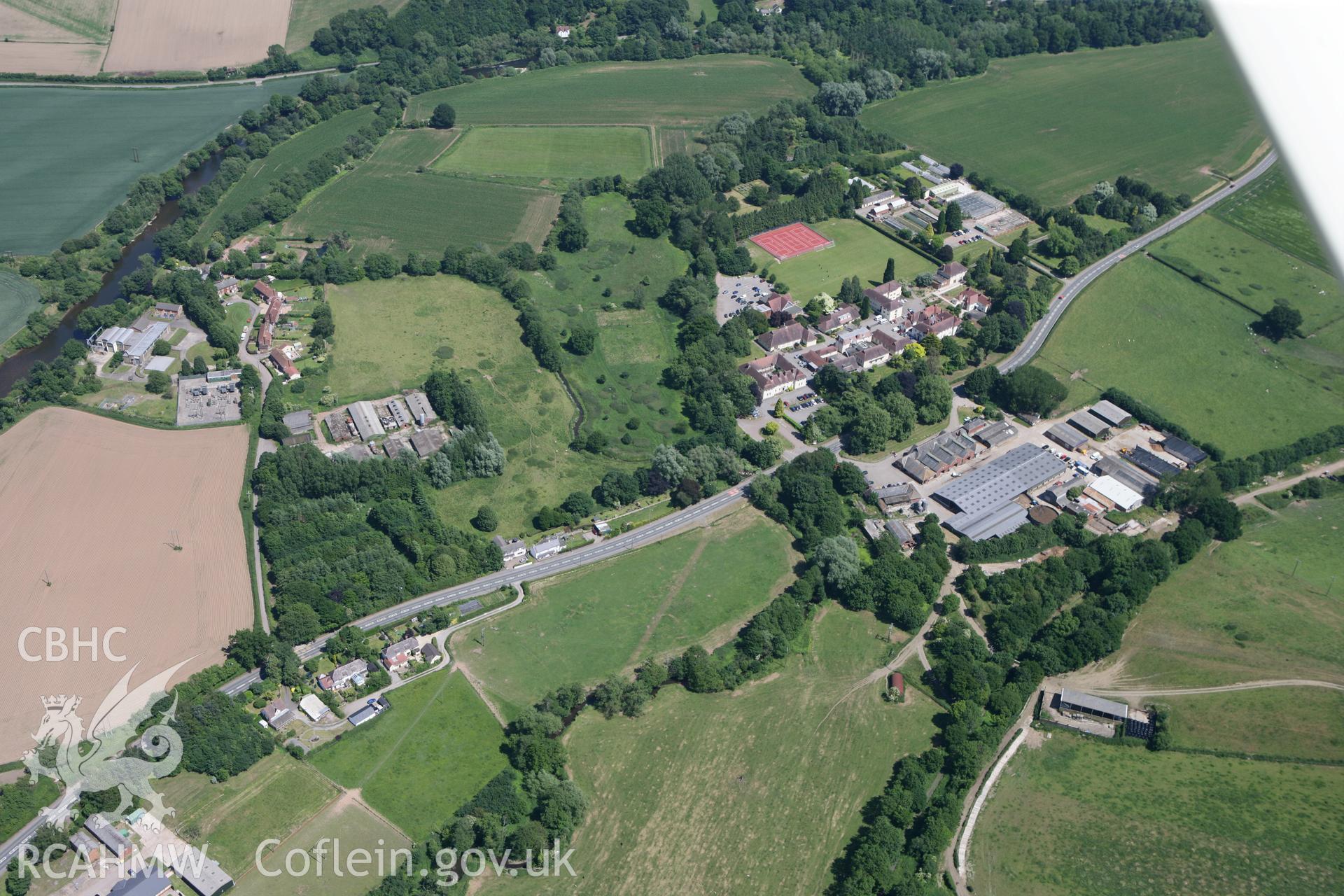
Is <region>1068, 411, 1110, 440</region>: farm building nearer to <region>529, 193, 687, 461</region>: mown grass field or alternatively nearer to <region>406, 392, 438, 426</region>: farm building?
<region>529, 193, 687, 461</region>: mown grass field

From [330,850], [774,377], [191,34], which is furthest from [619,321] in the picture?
[191,34]

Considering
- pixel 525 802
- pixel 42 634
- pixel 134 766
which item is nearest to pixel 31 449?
pixel 42 634

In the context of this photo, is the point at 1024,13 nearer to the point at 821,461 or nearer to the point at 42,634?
the point at 821,461

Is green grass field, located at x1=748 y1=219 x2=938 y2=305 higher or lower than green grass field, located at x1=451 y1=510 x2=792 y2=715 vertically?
higher

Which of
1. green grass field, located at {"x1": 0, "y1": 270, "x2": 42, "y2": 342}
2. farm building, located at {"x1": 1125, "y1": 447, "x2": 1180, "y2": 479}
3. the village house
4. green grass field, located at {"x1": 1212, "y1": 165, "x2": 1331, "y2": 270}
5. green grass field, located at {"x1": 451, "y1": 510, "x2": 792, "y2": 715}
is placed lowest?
green grass field, located at {"x1": 451, "y1": 510, "x2": 792, "y2": 715}

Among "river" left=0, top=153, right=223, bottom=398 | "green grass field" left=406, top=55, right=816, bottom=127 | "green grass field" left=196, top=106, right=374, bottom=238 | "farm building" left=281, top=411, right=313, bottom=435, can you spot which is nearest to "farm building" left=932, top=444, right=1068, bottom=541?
"farm building" left=281, top=411, right=313, bottom=435

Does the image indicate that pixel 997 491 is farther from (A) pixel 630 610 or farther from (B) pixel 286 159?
(B) pixel 286 159

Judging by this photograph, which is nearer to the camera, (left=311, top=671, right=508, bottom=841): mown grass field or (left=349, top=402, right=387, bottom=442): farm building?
(left=311, top=671, right=508, bottom=841): mown grass field
